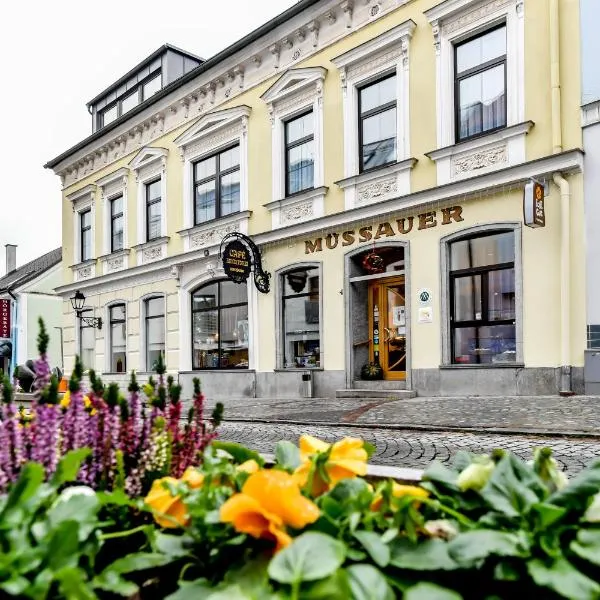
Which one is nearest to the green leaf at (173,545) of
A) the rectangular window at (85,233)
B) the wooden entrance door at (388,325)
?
the wooden entrance door at (388,325)

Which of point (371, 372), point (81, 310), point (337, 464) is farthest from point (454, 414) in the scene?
point (81, 310)

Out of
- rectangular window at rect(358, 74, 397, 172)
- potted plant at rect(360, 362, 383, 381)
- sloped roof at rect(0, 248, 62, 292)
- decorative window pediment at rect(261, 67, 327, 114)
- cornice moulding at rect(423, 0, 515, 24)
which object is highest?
cornice moulding at rect(423, 0, 515, 24)

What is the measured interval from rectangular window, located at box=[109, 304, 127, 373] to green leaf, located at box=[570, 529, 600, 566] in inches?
725

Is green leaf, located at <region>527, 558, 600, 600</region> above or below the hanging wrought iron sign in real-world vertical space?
below

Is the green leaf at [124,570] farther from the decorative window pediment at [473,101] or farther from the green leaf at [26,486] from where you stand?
the decorative window pediment at [473,101]

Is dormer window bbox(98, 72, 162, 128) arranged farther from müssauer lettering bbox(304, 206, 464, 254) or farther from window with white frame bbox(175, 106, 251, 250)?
müssauer lettering bbox(304, 206, 464, 254)

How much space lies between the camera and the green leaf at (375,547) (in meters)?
0.90

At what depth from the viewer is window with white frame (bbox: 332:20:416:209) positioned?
1169 centimetres

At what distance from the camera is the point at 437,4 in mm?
11156

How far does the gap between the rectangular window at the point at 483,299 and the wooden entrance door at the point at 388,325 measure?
4.71 ft

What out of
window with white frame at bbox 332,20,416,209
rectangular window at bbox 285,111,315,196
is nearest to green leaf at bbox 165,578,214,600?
window with white frame at bbox 332,20,416,209

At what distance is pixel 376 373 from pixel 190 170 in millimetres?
7841

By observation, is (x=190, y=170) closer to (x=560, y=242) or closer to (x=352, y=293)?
(x=352, y=293)

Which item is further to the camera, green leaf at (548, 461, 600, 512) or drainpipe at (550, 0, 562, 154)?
drainpipe at (550, 0, 562, 154)
